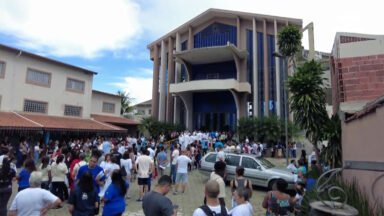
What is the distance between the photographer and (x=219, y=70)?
2994cm

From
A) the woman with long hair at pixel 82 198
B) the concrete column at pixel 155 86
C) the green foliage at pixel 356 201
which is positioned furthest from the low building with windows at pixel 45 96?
the green foliage at pixel 356 201

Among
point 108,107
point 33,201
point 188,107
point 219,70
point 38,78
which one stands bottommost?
point 33,201

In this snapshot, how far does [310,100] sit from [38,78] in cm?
2240

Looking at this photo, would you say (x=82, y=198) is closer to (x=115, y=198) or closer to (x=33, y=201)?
(x=115, y=198)

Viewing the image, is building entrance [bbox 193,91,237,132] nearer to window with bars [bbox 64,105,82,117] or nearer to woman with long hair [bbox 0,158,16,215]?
window with bars [bbox 64,105,82,117]

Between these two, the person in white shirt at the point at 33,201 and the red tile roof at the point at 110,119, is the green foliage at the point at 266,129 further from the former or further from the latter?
the person in white shirt at the point at 33,201

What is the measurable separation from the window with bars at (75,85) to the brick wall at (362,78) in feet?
79.2

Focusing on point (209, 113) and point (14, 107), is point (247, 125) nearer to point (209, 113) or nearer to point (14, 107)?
point (209, 113)

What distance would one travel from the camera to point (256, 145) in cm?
1767

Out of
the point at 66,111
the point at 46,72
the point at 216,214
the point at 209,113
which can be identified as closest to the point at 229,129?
the point at 209,113

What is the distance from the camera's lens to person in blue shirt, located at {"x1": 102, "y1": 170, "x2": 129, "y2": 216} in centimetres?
405

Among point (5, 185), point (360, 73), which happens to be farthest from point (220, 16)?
point (5, 185)

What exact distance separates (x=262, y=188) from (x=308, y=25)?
19.6m

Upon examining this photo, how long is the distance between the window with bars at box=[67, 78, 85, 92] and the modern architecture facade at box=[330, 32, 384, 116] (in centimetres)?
2400
